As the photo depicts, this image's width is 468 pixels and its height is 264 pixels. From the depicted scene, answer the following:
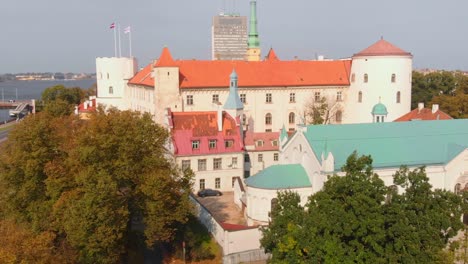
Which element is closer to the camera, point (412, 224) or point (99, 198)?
point (412, 224)

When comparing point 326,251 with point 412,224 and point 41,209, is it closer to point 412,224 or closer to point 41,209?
point 412,224

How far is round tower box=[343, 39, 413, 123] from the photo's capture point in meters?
62.6

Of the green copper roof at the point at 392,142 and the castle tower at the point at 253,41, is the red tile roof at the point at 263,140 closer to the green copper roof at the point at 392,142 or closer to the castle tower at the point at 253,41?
the green copper roof at the point at 392,142

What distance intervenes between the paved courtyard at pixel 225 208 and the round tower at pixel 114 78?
125 ft

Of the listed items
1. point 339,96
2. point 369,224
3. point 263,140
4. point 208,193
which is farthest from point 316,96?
point 369,224

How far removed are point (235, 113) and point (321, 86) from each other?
1901 centimetres

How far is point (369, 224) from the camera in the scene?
71.6 feet

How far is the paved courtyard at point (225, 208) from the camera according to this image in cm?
3928

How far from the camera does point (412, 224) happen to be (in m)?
22.2

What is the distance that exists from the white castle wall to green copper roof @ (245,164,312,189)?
2924 cm

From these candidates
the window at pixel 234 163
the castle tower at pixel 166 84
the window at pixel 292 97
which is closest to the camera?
the window at pixel 234 163

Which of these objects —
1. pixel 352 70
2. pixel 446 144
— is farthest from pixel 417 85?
pixel 446 144

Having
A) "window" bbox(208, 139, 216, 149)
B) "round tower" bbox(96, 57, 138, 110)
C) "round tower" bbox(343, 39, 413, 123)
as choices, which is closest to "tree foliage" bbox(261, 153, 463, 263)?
"window" bbox(208, 139, 216, 149)

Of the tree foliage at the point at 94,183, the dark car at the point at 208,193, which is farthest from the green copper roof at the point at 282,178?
the dark car at the point at 208,193
